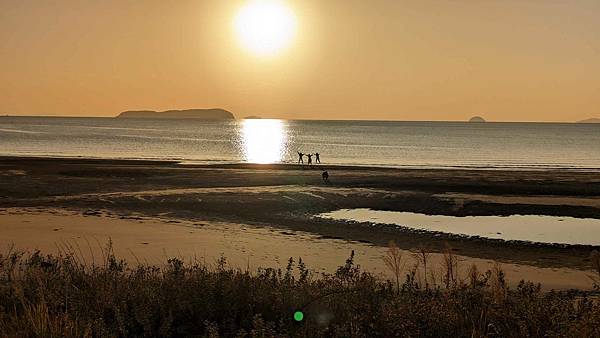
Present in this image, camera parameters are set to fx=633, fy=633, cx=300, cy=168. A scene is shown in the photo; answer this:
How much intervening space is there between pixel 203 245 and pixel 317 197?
1284 centimetres

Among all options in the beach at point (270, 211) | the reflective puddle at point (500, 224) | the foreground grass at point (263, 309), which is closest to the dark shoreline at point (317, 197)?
the beach at point (270, 211)

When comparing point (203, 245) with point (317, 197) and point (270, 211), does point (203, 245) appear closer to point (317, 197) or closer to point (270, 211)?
point (270, 211)

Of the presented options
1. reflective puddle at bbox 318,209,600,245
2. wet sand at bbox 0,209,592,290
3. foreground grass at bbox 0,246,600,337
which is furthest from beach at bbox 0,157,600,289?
foreground grass at bbox 0,246,600,337

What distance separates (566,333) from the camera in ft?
22.4

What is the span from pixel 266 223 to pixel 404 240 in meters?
5.17

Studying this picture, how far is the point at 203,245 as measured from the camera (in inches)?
668

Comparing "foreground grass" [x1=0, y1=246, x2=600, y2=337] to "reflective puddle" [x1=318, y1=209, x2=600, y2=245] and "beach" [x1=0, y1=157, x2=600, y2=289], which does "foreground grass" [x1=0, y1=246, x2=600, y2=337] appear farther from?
"reflective puddle" [x1=318, y1=209, x2=600, y2=245]

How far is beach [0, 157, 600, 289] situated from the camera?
16.1 m

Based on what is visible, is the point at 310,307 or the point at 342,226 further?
the point at 342,226

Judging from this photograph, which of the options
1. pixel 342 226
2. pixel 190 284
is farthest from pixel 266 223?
pixel 190 284

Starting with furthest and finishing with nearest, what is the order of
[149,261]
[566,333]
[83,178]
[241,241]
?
[83,178]
[241,241]
[149,261]
[566,333]

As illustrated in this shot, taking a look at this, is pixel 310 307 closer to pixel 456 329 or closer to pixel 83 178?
pixel 456 329

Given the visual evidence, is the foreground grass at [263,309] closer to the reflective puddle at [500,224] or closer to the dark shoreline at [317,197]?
the dark shoreline at [317,197]

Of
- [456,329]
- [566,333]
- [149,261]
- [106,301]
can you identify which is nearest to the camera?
[566,333]
